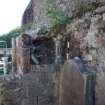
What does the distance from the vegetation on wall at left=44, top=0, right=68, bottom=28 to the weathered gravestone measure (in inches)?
31.5

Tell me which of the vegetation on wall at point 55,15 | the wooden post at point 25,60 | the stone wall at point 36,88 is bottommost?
the stone wall at point 36,88

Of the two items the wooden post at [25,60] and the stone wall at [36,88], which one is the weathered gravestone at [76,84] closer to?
the stone wall at [36,88]

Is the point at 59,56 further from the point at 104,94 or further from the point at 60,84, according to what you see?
the point at 104,94

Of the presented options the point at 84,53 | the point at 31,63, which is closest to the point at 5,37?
the point at 31,63

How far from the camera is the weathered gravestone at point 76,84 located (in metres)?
2.72

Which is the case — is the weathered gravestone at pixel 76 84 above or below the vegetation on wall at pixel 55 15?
below

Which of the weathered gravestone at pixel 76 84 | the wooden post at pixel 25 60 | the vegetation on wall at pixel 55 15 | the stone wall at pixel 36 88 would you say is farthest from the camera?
the wooden post at pixel 25 60

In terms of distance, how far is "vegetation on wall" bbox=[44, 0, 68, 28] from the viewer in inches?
143

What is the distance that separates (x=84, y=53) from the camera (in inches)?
122

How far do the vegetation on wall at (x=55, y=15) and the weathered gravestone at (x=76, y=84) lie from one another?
2.62 feet

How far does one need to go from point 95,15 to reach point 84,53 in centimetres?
53

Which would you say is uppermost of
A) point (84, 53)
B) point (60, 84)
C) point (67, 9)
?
point (67, 9)

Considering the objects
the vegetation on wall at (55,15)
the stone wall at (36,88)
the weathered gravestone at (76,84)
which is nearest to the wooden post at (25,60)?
the stone wall at (36,88)

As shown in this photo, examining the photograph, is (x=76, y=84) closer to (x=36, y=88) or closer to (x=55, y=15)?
(x=55, y=15)
